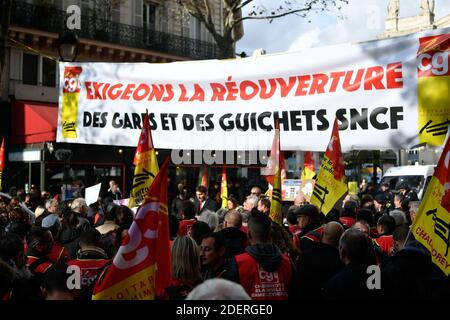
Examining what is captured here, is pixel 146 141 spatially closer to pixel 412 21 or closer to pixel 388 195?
pixel 388 195

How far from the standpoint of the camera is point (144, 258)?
3.39 m

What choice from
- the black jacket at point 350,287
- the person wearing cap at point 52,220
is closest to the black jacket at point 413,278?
the black jacket at point 350,287

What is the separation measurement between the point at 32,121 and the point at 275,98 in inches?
631

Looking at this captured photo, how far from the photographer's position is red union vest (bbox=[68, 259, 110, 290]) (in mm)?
4668

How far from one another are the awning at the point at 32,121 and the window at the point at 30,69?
160cm

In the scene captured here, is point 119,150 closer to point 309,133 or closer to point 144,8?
point 144,8

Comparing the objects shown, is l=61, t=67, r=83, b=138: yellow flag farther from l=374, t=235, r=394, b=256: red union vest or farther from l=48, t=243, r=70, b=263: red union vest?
l=374, t=235, r=394, b=256: red union vest

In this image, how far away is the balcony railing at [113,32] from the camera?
22.4m

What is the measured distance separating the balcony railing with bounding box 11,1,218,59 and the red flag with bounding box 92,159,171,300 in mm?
20640

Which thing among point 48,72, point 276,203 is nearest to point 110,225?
point 276,203

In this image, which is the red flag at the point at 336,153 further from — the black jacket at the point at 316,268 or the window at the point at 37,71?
the window at the point at 37,71

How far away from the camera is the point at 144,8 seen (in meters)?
27.1
